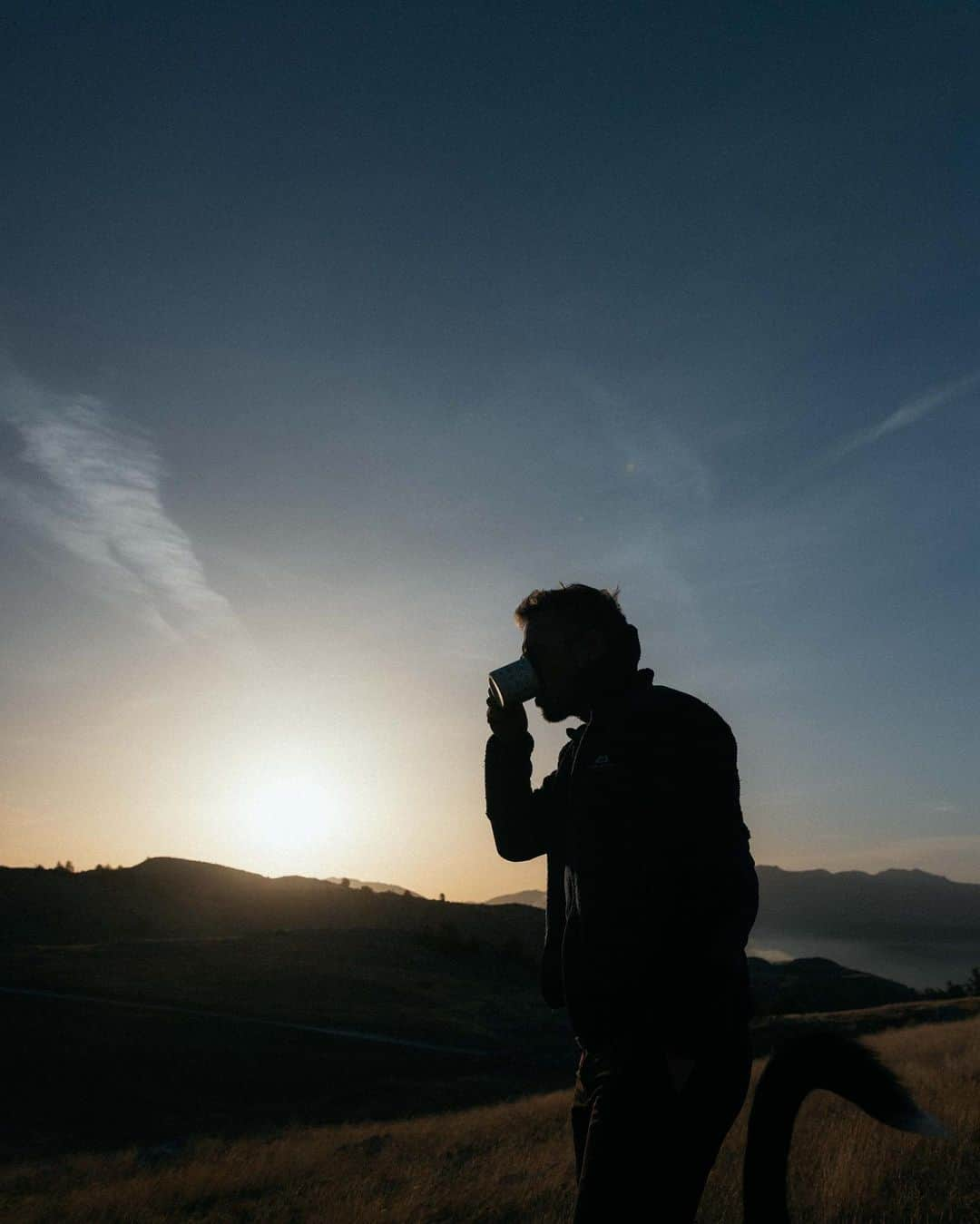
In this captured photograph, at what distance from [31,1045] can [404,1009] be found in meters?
12.2

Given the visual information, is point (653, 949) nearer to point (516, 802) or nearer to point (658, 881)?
point (658, 881)

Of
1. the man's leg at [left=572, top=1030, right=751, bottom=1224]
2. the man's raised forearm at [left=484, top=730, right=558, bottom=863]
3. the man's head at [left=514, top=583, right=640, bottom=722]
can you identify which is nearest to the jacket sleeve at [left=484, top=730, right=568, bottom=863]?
the man's raised forearm at [left=484, top=730, right=558, bottom=863]

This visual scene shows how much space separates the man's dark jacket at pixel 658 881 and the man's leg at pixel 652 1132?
0.08m

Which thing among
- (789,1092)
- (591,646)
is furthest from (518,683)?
Answer: (789,1092)

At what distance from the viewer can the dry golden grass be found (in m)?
6.07

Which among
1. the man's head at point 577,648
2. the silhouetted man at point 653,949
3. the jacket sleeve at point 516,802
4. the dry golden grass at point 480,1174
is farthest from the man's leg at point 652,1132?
the dry golden grass at point 480,1174

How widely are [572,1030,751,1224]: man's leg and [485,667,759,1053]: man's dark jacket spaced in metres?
0.08

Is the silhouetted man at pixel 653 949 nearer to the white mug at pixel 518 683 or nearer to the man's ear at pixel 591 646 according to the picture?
the man's ear at pixel 591 646

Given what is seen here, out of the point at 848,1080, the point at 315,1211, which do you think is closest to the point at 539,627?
the point at 848,1080

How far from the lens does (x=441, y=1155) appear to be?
1038cm

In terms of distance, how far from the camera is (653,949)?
2623mm

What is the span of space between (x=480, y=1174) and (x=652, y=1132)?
7372 mm

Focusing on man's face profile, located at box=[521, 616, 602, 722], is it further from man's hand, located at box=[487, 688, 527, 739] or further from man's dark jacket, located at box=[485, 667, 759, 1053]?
man's dark jacket, located at box=[485, 667, 759, 1053]

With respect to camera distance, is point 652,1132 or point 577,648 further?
point 577,648
